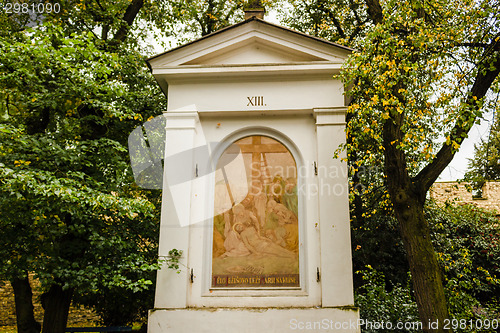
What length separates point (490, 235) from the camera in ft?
43.4

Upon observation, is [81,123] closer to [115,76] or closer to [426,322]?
[115,76]

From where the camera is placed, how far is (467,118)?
18.5ft

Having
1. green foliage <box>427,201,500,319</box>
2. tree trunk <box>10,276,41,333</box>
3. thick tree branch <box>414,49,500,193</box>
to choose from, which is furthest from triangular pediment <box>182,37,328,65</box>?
green foliage <box>427,201,500,319</box>

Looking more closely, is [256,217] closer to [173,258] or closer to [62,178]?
[173,258]

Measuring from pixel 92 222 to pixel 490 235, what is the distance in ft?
39.8

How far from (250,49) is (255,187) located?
94.8 inches

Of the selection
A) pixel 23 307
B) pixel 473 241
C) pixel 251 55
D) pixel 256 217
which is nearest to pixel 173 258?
pixel 256 217

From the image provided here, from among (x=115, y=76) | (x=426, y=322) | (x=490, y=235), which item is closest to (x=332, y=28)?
(x=115, y=76)

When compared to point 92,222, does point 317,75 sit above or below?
above

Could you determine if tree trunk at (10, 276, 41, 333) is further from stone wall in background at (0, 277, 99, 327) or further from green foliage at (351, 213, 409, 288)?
green foliage at (351, 213, 409, 288)

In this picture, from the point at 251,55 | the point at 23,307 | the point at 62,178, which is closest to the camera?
the point at 62,178

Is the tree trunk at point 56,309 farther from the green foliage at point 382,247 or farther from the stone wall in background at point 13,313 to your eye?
the green foliage at point 382,247

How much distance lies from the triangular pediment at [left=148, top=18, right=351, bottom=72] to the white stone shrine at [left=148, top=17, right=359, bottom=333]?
0.02m

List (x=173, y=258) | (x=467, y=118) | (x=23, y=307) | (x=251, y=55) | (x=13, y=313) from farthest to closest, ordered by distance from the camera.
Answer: (x=13, y=313) < (x=23, y=307) < (x=251, y=55) < (x=173, y=258) < (x=467, y=118)
